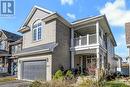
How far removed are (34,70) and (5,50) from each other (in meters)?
19.1

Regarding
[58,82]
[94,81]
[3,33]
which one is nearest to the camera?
[94,81]

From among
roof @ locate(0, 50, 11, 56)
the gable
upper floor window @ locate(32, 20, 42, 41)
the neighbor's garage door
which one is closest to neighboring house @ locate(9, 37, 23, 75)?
roof @ locate(0, 50, 11, 56)

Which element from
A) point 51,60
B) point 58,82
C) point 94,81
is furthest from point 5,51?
point 94,81

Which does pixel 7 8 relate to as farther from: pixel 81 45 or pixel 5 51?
pixel 5 51

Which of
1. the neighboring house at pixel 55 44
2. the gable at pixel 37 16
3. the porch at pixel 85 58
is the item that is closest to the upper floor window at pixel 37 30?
the neighboring house at pixel 55 44

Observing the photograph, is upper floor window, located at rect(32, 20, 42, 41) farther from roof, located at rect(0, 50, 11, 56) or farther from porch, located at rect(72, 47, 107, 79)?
roof, located at rect(0, 50, 11, 56)

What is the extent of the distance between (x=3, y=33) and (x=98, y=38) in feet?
86.8

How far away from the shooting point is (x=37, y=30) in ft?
84.1

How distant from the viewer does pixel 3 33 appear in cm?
4206

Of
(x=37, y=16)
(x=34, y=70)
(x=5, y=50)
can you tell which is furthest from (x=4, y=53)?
(x=34, y=70)

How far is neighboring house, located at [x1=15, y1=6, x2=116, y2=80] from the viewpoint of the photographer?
855 inches

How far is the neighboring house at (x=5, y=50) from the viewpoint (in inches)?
1547

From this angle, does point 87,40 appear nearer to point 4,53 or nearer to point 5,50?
point 4,53

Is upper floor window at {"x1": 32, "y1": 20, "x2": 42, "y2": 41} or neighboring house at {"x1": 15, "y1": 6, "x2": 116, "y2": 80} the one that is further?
upper floor window at {"x1": 32, "y1": 20, "x2": 42, "y2": 41}
